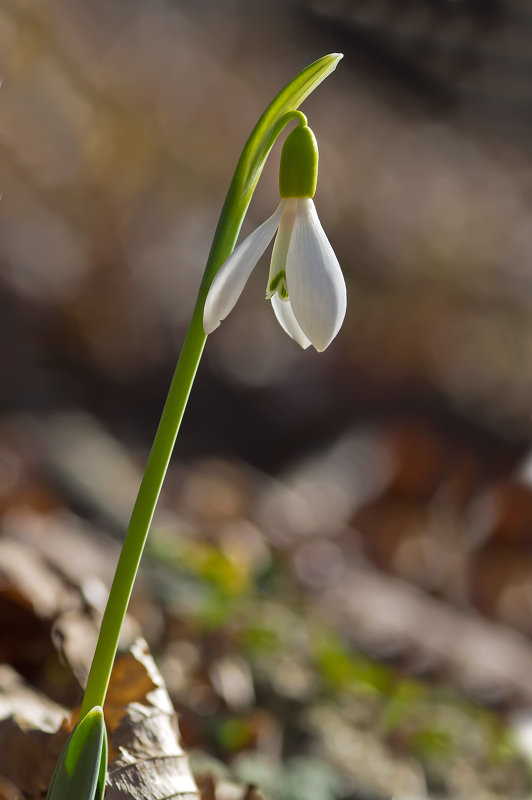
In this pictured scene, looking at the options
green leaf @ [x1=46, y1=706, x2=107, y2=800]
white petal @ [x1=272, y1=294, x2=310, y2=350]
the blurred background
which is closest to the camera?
green leaf @ [x1=46, y1=706, x2=107, y2=800]

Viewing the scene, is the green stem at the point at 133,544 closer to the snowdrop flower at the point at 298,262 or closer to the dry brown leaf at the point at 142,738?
the snowdrop flower at the point at 298,262

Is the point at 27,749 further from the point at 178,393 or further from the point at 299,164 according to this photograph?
the point at 299,164

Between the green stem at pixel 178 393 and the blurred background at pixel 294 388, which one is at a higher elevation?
the blurred background at pixel 294 388

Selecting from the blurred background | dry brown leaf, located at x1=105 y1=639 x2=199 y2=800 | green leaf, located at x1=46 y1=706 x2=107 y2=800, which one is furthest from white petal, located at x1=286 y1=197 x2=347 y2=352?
the blurred background

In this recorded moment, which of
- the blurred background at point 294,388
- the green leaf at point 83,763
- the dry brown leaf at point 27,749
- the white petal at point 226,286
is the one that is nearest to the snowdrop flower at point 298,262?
the white petal at point 226,286

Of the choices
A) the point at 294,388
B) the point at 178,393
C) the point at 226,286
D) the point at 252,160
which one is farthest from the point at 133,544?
the point at 294,388

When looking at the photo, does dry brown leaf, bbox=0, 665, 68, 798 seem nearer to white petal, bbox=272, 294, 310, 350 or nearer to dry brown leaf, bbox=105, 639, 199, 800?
dry brown leaf, bbox=105, 639, 199, 800
